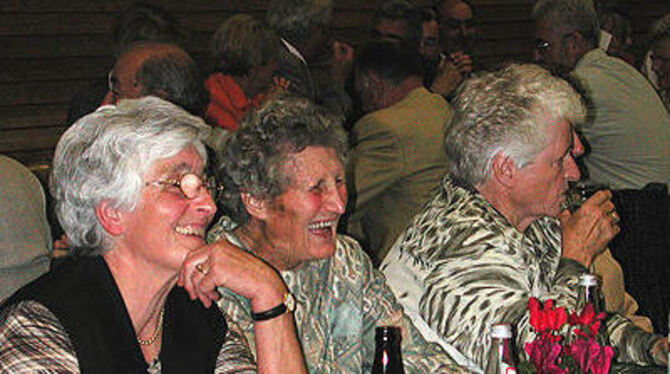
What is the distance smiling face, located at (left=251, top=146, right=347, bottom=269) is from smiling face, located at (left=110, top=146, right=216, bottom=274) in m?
0.44

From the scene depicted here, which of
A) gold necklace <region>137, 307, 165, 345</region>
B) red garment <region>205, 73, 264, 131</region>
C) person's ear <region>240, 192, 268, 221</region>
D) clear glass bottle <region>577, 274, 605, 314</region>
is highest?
clear glass bottle <region>577, 274, 605, 314</region>

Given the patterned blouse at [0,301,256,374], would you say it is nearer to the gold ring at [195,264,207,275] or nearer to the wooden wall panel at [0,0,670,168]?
Result: the gold ring at [195,264,207,275]

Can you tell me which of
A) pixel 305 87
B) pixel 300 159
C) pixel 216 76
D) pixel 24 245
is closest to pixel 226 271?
pixel 300 159

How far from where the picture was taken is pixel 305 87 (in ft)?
18.2

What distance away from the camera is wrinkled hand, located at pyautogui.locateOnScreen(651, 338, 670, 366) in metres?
2.59

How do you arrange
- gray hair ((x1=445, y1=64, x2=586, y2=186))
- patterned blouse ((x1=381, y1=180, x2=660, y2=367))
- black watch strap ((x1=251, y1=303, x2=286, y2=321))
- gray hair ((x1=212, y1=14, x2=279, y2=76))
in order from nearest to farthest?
black watch strap ((x1=251, y1=303, x2=286, y2=321)) → patterned blouse ((x1=381, y1=180, x2=660, y2=367)) → gray hair ((x1=445, y1=64, x2=586, y2=186)) → gray hair ((x1=212, y1=14, x2=279, y2=76))

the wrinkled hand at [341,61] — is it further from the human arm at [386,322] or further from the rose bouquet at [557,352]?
the rose bouquet at [557,352]

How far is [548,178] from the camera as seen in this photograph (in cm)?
291

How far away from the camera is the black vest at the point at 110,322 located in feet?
6.87

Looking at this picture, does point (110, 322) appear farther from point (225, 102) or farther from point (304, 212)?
point (225, 102)

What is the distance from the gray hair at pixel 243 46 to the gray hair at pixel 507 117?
7.43 feet

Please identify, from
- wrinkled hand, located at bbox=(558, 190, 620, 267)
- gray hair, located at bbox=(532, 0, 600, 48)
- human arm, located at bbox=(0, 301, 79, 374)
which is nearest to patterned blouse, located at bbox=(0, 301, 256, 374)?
human arm, located at bbox=(0, 301, 79, 374)

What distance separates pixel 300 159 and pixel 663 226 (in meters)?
1.74

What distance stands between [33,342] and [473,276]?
1.09 meters
